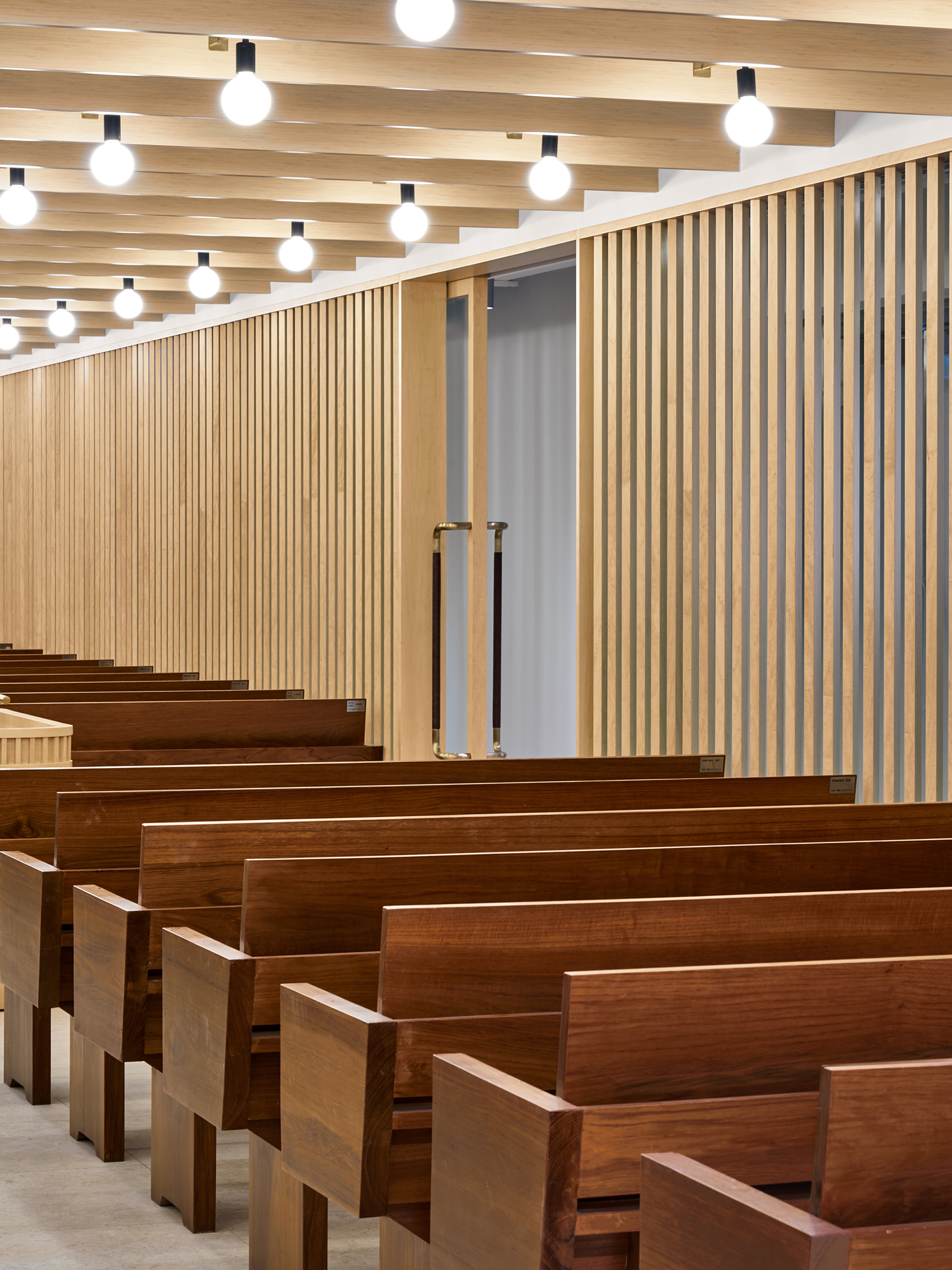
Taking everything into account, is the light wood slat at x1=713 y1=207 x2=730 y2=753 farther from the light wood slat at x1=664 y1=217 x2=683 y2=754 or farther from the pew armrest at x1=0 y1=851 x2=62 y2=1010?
the pew armrest at x1=0 y1=851 x2=62 y2=1010

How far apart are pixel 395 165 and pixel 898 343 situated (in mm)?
1827

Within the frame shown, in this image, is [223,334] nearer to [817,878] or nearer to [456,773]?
[456,773]

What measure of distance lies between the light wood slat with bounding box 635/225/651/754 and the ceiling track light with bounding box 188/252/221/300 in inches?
70.8

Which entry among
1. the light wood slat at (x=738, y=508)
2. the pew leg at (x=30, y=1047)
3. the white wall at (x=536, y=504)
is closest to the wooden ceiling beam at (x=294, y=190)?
the light wood slat at (x=738, y=508)

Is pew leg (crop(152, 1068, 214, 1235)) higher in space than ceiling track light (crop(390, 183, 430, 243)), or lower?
lower

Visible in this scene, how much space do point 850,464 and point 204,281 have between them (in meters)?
2.97

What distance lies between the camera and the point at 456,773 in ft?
13.7

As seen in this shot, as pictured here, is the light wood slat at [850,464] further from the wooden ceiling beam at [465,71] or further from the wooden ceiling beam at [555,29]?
the wooden ceiling beam at [555,29]

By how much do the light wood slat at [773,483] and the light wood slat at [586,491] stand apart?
96cm

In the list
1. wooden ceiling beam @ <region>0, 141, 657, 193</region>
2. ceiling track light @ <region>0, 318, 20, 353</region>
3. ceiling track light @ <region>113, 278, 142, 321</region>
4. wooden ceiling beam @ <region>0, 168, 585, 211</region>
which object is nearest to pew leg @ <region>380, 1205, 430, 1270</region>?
wooden ceiling beam @ <region>0, 141, 657, 193</region>

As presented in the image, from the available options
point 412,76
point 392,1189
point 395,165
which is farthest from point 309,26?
point 392,1189

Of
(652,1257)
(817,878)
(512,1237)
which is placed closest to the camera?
(652,1257)

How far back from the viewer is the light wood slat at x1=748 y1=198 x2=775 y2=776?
5.34 metres

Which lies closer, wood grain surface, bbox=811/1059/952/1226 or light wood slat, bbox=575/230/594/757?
wood grain surface, bbox=811/1059/952/1226
